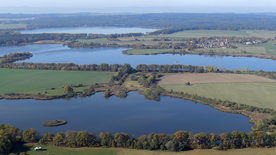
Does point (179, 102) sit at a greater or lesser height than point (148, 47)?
lesser

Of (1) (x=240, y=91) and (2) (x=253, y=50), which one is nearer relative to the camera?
(1) (x=240, y=91)

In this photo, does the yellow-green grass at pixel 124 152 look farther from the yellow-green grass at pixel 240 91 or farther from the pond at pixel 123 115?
the yellow-green grass at pixel 240 91

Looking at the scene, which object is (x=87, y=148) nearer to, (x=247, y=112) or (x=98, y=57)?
(x=247, y=112)

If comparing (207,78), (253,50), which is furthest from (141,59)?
(253,50)

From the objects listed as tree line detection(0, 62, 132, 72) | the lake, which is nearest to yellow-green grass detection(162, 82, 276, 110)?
tree line detection(0, 62, 132, 72)

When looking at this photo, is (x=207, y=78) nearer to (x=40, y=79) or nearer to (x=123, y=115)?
(x=123, y=115)

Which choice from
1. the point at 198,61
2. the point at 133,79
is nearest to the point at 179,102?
the point at 133,79
